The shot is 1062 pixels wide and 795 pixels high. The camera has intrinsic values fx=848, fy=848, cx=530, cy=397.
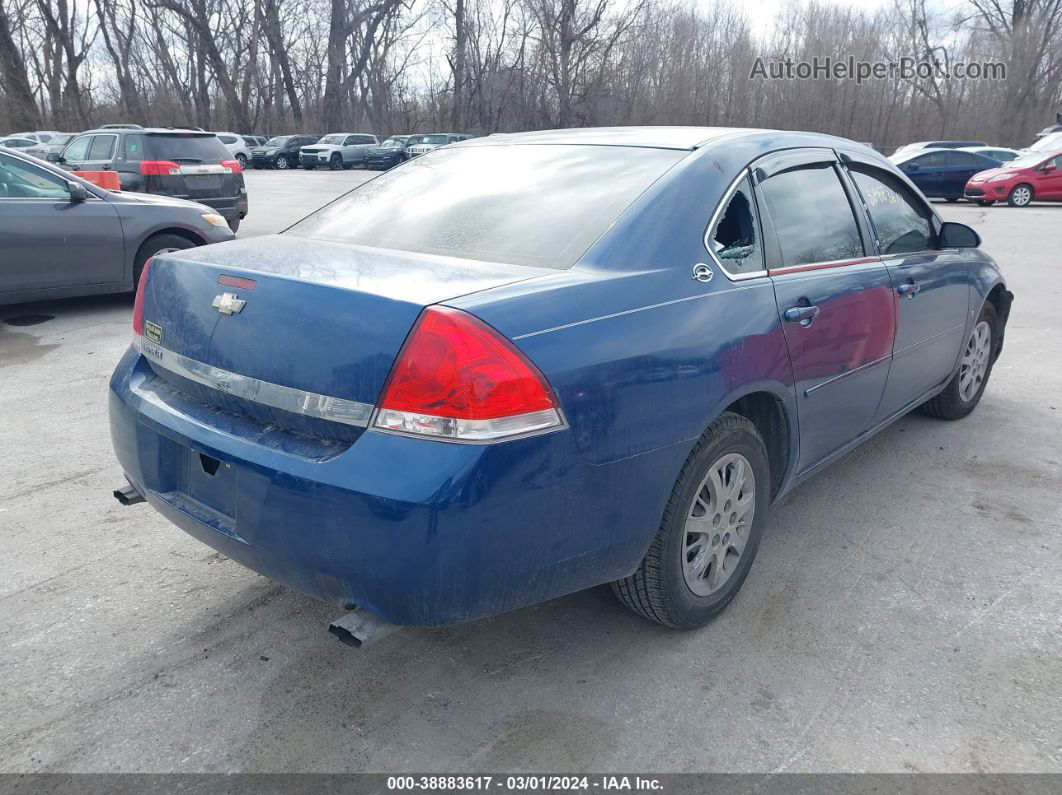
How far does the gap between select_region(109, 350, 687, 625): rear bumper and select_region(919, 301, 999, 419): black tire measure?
310 cm

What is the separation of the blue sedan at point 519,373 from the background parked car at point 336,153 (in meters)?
36.7

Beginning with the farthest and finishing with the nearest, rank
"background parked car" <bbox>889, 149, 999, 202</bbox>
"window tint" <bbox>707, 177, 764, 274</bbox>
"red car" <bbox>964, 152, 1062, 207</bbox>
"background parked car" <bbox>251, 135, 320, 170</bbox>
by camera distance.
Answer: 1. "background parked car" <bbox>251, 135, 320, 170</bbox>
2. "background parked car" <bbox>889, 149, 999, 202</bbox>
3. "red car" <bbox>964, 152, 1062, 207</bbox>
4. "window tint" <bbox>707, 177, 764, 274</bbox>

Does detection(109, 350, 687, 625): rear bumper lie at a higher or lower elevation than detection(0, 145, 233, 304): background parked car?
lower

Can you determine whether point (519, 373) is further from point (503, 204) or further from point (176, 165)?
point (176, 165)

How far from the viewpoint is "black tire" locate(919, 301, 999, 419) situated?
4891 mm

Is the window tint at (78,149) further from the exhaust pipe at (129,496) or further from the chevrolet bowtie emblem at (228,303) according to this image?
the chevrolet bowtie emblem at (228,303)

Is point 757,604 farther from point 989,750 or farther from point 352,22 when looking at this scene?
point 352,22

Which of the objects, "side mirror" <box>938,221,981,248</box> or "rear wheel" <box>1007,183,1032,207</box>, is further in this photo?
"rear wheel" <box>1007,183,1032,207</box>

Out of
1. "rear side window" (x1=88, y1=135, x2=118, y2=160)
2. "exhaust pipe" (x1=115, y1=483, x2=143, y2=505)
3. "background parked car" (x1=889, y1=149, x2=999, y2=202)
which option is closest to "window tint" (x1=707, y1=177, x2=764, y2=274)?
"exhaust pipe" (x1=115, y1=483, x2=143, y2=505)

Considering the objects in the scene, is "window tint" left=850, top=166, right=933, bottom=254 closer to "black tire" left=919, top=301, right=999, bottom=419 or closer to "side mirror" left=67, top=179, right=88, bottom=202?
"black tire" left=919, top=301, right=999, bottom=419

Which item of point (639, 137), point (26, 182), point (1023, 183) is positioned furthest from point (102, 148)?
point (1023, 183)

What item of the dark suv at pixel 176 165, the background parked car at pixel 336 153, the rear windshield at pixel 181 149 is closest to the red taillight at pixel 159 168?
the dark suv at pixel 176 165

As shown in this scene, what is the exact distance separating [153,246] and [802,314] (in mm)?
6739

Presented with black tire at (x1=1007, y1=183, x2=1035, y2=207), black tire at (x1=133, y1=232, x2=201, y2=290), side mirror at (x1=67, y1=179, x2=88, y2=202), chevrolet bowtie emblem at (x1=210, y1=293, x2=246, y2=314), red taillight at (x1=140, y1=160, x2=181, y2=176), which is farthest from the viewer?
black tire at (x1=1007, y1=183, x2=1035, y2=207)
